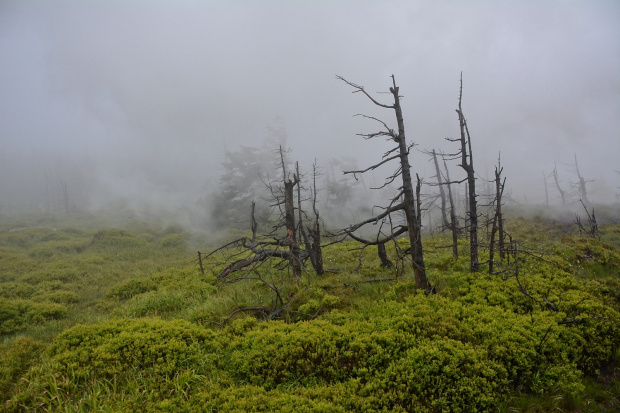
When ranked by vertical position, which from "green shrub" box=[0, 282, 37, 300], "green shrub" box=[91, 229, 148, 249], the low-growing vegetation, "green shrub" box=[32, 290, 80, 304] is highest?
"green shrub" box=[91, 229, 148, 249]

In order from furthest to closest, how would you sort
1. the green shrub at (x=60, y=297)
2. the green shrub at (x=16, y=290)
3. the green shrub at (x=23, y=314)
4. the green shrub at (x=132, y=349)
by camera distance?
the green shrub at (x=16, y=290), the green shrub at (x=60, y=297), the green shrub at (x=23, y=314), the green shrub at (x=132, y=349)

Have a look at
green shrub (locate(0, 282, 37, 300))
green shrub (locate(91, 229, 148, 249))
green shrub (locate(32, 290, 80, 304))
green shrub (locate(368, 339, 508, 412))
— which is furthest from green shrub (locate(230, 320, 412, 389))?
green shrub (locate(91, 229, 148, 249))

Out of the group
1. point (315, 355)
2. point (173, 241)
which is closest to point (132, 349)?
point (315, 355)

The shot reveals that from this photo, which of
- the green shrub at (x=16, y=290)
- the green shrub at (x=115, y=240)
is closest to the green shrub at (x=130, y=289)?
the green shrub at (x=16, y=290)

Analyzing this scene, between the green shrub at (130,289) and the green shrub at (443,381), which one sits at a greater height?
the green shrub at (443,381)

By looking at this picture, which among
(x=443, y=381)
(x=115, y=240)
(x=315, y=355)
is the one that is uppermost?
(x=115, y=240)

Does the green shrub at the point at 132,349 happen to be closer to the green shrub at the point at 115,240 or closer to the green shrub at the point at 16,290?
the green shrub at the point at 16,290

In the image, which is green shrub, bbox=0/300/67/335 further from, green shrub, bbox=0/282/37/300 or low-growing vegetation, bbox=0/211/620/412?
green shrub, bbox=0/282/37/300

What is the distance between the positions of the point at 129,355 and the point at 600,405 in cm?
852

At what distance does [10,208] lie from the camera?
75062 mm

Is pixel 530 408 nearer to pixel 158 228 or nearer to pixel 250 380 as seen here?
pixel 250 380

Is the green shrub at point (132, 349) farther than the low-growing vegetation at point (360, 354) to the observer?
Yes

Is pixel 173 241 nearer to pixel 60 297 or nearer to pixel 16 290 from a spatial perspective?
pixel 16 290

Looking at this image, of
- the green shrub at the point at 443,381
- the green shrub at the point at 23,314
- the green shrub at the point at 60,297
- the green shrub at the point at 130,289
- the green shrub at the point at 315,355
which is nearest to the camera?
the green shrub at the point at 443,381
